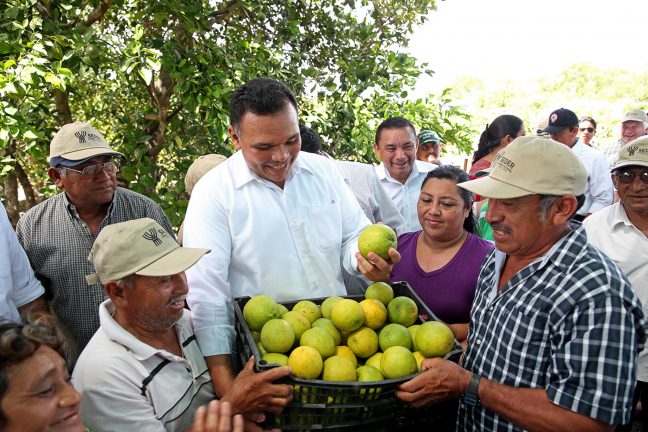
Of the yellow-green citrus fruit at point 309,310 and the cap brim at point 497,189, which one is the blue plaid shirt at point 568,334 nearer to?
the cap brim at point 497,189

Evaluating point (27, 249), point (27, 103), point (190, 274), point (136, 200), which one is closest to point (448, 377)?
point (190, 274)

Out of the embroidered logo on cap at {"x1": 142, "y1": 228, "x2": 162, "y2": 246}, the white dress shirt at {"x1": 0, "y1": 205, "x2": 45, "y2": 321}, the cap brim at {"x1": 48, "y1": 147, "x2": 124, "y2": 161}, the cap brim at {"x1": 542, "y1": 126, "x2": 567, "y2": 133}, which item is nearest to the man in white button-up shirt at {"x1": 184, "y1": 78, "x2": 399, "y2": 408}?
the embroidered logo on cap at {"x1": 142, "y1": 228, "x2": 162, "y2": 246}

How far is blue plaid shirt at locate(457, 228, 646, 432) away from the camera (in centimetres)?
157

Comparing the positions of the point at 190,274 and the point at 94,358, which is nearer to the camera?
the point at 94,358

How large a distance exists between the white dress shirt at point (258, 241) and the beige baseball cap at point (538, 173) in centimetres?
87

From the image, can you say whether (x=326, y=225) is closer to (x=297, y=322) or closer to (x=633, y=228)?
(x=297, y=322)

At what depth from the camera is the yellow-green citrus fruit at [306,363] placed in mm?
1824

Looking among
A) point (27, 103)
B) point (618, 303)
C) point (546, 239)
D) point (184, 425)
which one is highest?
point (27, 103)

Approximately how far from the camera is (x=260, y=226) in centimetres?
236

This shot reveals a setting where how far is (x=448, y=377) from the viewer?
180 centimetres

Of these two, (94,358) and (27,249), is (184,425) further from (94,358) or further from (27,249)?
(27,249)

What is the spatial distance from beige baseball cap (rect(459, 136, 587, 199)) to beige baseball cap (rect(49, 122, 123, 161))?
2.30 metres

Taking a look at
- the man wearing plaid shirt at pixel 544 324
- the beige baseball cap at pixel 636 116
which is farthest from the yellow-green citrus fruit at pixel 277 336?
the beige baseball cap at pixel 636 116

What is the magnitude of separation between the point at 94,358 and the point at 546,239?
5.70ft
